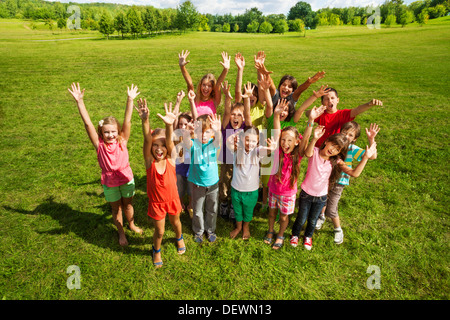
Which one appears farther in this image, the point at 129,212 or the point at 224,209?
the point at 224,209

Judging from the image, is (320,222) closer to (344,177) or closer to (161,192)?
(344,177)

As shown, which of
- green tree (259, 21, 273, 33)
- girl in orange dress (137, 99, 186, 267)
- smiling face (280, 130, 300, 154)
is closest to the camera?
girl in orange dress (137, 99, 186, 267)

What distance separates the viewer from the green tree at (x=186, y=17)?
59281 millimetres

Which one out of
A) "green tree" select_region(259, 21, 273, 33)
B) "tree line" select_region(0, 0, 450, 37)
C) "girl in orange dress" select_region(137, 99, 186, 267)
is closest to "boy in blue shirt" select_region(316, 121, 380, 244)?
"girl in orange dress" select_region(137, 99, 186, 267)

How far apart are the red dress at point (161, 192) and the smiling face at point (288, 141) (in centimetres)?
161

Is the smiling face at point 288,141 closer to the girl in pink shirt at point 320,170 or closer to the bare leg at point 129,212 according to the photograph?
the girl in pink shirt at point 320,170

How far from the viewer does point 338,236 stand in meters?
3.96

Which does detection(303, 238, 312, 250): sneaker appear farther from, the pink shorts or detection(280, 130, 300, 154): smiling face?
detection(280, 130, 300, 154): smiling face

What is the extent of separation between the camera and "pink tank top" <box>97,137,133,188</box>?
3.38 meters

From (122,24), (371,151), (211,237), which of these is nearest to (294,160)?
(371,151)

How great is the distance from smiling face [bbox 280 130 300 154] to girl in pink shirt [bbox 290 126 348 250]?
204 millimetres

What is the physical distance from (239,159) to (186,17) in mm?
68229

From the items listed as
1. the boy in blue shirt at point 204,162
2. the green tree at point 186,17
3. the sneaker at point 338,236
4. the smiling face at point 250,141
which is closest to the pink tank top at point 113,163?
the boy in blue shirt at point 204,162

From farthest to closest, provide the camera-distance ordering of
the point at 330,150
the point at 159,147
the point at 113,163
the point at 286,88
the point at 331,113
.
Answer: the point at 286,88
the point at 331,113
the point at 113,163
the point at 330,150
the point at 159,147
